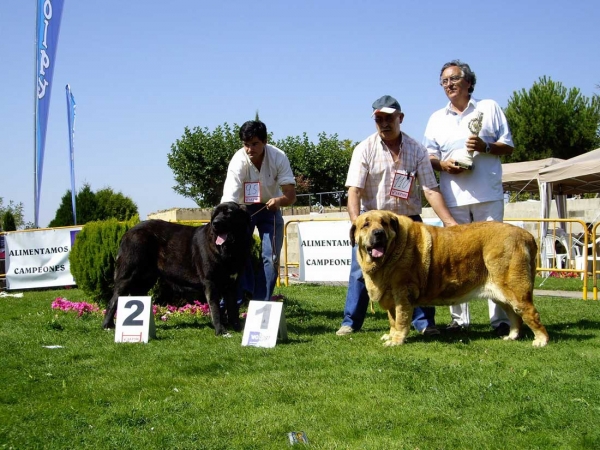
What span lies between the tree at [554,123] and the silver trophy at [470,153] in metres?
29.2

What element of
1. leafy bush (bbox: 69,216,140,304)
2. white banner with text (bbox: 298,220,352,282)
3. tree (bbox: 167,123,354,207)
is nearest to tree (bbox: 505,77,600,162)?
tree (bbox: 167,123,354,207)

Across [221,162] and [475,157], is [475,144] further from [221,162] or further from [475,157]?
[221,162]

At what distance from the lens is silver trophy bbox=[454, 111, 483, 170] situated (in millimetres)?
5672

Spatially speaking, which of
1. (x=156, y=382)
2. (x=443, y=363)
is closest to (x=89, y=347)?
(x=156, y=382)

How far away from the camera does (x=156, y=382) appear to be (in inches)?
165

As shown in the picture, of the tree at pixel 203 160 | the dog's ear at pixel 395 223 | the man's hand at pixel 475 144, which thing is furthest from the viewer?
the tree at pixel 203 160

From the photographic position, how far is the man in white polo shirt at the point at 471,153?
5.73 m

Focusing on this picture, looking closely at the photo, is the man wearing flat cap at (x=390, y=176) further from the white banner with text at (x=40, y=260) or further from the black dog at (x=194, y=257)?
the white banner with text at (x=40, y=260)

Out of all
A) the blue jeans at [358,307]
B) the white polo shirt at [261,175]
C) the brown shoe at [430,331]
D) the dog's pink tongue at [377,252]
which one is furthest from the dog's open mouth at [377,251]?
the white polo shirt at [261,175]

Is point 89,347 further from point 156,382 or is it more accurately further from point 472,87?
point 472,87

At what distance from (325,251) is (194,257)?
5.89m

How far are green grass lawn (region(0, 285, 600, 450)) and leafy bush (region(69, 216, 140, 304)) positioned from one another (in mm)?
2467

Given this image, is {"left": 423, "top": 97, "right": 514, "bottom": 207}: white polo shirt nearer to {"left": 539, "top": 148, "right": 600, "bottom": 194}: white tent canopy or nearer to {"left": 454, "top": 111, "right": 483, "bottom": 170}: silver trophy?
{"left": 454, "top": 111, "right": 483, "bottom": 170}: silver trophy

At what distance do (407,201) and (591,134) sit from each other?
30565mm
